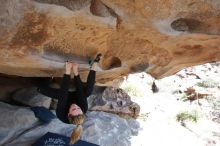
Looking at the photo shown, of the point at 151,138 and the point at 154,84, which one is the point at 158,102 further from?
the point at 151,138

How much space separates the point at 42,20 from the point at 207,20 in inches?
78.1

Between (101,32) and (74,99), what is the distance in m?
1.04

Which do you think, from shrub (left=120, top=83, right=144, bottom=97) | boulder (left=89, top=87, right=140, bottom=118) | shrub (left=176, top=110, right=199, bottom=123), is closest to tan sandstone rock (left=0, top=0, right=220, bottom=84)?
boulder (left=89, top=87, right=140, bottom=118)

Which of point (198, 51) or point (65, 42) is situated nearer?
point (65, 42)

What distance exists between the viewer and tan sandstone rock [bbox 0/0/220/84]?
4285 mm

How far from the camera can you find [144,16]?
4699 millimetres

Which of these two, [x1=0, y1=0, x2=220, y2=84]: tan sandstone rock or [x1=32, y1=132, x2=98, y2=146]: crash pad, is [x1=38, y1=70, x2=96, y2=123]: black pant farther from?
[x1=32, y1=132, x2=98, y2=146]: crash pad

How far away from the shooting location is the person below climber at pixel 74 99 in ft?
16.5

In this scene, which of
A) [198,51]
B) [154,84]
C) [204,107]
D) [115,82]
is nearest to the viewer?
[198,51]

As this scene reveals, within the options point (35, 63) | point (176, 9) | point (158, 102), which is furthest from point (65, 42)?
point (158, 102)

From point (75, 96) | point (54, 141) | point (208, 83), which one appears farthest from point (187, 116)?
point (75, 96)

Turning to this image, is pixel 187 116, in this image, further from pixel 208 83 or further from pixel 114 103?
pixel 114 103

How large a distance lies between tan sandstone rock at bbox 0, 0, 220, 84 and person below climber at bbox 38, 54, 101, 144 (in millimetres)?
165

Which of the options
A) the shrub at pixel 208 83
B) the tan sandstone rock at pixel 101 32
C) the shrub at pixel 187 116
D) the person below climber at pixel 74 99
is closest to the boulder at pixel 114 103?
the tan sandstone rock at pixel 101 32
